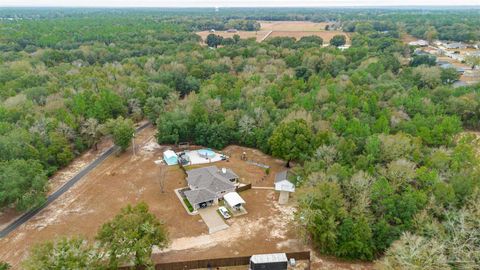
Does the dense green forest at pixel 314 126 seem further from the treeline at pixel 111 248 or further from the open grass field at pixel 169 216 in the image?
the treeline at pixel 111 248

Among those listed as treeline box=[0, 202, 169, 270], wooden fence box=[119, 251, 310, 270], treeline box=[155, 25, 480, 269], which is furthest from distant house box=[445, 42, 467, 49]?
treeline box=[0, 202, 169, 270]

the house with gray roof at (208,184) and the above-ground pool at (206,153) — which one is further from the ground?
the house with gray roof at (208,184)

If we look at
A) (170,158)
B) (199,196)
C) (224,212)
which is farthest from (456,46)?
(199,196)

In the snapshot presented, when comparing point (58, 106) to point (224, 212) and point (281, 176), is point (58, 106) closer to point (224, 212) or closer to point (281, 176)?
point (224, 212)

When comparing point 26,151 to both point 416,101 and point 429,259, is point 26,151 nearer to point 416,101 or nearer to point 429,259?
point 429,259

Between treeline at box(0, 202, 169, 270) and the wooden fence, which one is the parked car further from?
treeline at box(0, 202, 169, 270)

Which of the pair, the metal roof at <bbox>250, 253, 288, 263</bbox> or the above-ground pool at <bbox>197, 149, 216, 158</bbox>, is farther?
the above-ground pool at <bbox>197, 149, 216, 158</bbox>

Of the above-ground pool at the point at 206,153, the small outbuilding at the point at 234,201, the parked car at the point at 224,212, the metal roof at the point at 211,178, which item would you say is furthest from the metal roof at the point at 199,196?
the above-ground pool at the point at 206,153
